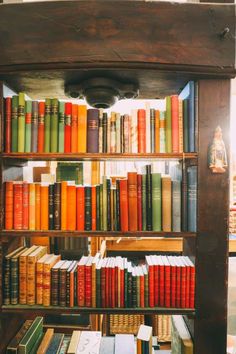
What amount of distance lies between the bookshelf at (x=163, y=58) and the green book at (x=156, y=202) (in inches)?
2.2

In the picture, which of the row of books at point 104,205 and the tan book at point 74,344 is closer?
the row of books at point 104,205

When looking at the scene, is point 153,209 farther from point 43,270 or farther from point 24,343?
point 24,343

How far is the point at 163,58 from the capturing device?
1447 millimetres

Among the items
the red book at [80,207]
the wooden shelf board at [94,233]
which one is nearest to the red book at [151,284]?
the wooden shelf board at [94,233]

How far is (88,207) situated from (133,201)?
0.77ft

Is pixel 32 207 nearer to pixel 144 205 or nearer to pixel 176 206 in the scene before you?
pixel 144 205

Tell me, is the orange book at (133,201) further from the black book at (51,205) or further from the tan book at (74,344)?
the tan book at (74,344)

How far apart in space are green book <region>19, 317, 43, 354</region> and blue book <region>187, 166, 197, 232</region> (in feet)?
3.62

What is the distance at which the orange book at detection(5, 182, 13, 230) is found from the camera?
5.07ft

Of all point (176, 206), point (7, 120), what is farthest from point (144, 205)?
point (7, 120)

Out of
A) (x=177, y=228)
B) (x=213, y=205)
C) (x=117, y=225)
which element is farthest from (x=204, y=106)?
(x=117, y=225)

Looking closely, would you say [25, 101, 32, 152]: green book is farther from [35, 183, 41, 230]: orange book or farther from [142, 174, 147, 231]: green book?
[142, 174, 147, 231]: green book

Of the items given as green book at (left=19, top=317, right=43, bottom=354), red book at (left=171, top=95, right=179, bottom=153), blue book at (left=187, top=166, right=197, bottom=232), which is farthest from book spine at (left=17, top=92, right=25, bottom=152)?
green book at (left=19, top=317, right=43, bottom=354)

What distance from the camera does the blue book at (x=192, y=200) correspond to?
151 cm
